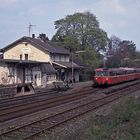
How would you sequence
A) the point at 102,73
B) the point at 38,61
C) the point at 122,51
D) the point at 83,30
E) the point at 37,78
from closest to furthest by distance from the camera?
the point at 102,73 → the point at 37,78 → the point at 38,61 → the point at 83,30 → the point at 122,51

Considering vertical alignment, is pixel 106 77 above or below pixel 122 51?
below

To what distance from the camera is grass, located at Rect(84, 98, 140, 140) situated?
12.4m

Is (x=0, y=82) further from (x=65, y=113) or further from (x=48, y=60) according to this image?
(x=65, y=113)

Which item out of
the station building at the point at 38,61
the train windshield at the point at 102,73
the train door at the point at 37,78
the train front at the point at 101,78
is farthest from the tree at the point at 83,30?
the train front at the point at 101,78

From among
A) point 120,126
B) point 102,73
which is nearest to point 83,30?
point 102,73

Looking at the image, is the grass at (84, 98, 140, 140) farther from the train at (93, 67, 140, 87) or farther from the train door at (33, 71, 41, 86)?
the train door at (33, 71, 41, 86)

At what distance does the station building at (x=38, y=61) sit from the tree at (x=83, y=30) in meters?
13.5

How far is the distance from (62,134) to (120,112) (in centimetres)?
336

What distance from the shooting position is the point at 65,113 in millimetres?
23406

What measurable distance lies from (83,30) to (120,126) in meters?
69.4

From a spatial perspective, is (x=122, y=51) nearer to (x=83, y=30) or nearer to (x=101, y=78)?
(x=83, y=30)

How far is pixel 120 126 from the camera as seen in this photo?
15508mm

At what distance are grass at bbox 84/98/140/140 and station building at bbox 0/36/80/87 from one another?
29807 mm

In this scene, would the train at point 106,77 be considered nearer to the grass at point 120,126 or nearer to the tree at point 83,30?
the grass at point 120,126
